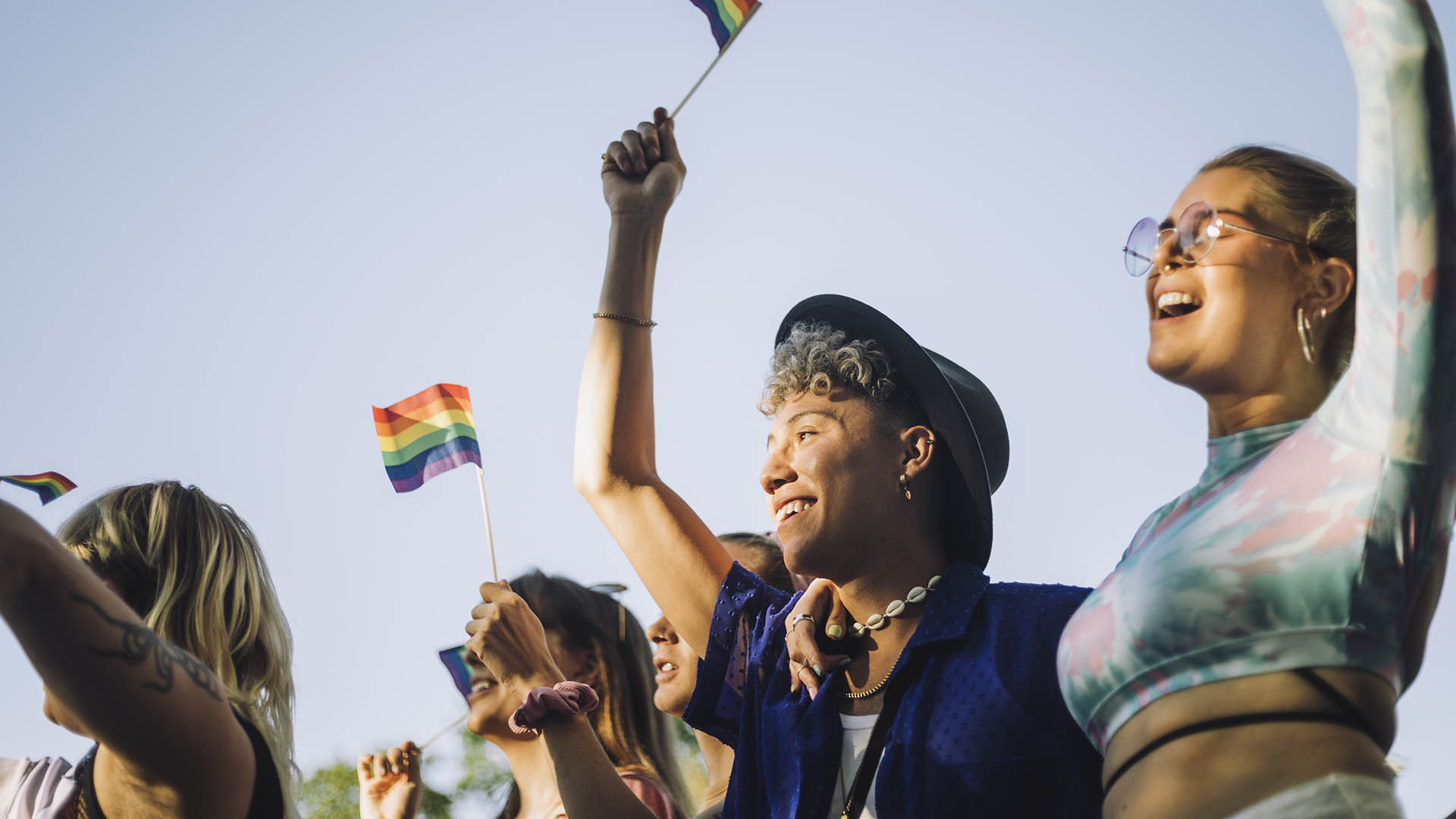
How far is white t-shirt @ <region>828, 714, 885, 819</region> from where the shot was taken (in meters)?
2.63

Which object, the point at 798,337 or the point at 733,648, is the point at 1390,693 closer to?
the point at 733,648

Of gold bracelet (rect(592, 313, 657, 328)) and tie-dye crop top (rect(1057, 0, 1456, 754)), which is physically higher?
gold bracelet (rect(592, 313, 657, 328))

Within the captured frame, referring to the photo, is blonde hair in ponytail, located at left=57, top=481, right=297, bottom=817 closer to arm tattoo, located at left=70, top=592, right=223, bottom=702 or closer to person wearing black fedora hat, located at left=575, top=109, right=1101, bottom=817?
arm tattoo, located at left=70, top=592, right=223, bottom=702

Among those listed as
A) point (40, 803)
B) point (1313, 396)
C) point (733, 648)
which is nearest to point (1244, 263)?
point (1313, 396)

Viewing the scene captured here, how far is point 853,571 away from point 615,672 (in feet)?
6.52

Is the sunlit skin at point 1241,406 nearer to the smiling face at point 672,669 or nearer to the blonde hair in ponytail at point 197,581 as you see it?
the blonde hair in ponytail at point 197,581

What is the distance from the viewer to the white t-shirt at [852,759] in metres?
2.63

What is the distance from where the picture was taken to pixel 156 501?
3127mm

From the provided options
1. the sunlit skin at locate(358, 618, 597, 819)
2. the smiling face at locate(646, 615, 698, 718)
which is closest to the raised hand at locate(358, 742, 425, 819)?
the sunlit skin at locate(358, 618, 597, 819)

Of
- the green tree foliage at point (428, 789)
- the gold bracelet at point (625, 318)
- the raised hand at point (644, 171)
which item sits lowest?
the green tree foliage at point (428, 789)

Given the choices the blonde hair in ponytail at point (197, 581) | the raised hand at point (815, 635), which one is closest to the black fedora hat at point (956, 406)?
the raised hand at point (815, 635)

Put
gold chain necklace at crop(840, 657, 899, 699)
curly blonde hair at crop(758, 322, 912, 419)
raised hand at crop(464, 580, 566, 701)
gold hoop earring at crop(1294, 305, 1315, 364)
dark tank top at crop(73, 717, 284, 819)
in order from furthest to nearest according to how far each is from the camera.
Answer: raised hand at crop(464, 580, 566, 701) < curly blonde hair at crop(758, 322, 912, 419) < gold chain necklace at crop(840, 657, 899, 699) < dark tank top at crop(73, 717, 284, 819) < gold hoop earring at crop(1294, 305, 1315, 364)

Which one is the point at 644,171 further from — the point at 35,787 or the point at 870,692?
the point at 35,787

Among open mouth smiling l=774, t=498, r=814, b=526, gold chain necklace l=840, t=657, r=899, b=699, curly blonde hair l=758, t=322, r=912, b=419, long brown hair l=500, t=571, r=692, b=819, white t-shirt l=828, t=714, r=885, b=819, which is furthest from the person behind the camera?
long brown hair l=500, t=571, r=692, b=819
